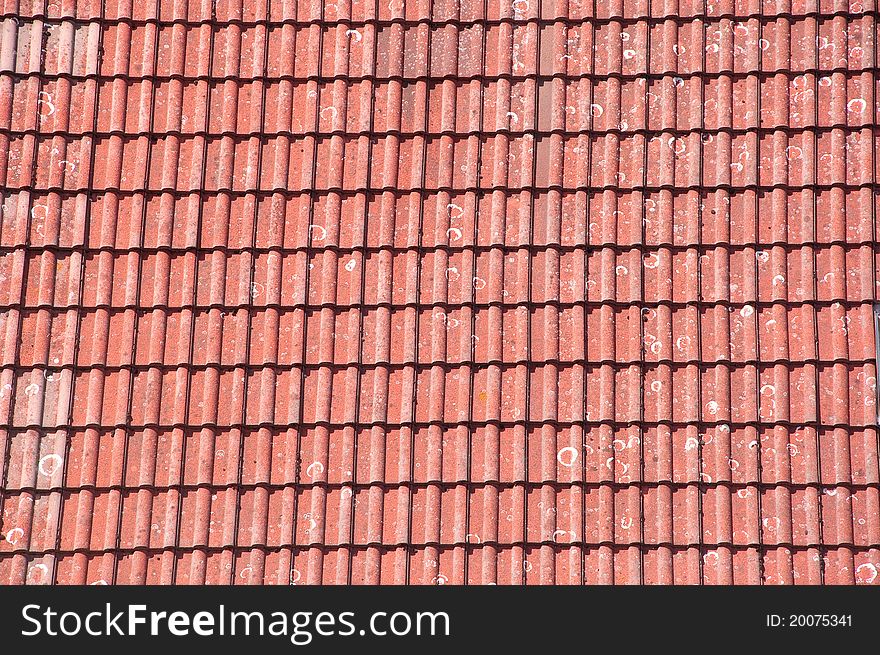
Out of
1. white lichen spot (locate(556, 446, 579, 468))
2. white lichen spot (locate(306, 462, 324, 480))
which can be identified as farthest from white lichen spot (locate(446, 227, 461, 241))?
white lichen spot (locate(306, 462, 324, 480))

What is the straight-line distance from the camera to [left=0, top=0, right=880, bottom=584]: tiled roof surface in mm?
8719

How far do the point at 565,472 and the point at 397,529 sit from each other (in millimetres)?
1058

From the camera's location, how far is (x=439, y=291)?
922cm

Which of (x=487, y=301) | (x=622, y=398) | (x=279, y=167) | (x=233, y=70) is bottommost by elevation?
(x=622, y=398)

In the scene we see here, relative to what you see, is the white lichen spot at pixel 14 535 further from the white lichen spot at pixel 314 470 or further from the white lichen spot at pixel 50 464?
the white lichen spot at pixel 314 470

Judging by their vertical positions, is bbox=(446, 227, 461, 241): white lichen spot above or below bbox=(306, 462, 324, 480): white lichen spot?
above

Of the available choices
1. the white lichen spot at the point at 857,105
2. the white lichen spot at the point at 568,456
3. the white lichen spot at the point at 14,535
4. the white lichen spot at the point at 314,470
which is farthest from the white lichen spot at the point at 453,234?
the white lichen spot at the point at 14,535

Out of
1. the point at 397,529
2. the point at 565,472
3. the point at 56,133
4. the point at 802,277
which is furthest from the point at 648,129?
the point at 56,133

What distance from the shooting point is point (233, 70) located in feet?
32.1

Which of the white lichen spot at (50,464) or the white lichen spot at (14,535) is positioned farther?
the white lichen spot at (50,464)

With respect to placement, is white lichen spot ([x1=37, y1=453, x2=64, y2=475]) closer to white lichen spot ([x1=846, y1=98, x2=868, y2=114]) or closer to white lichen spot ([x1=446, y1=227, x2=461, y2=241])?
white lichen spot ([x1=446, y1=227, x2=461, y2=241])

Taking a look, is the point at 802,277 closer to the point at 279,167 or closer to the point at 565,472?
the point at 565,472

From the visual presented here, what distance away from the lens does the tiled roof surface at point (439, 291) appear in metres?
8.72

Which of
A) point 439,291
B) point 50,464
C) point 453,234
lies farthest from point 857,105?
point 50,464
